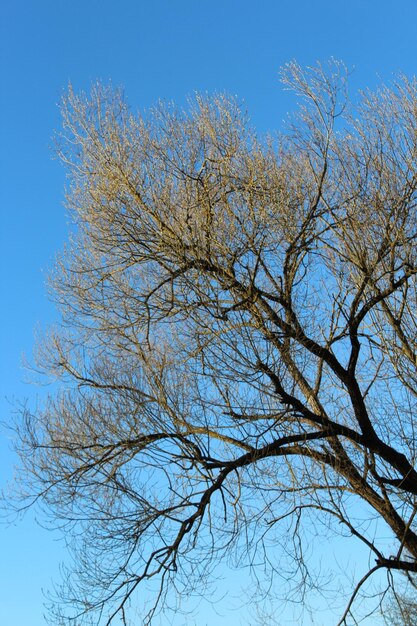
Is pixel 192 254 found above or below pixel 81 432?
above

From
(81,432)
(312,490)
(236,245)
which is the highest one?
(236,245)

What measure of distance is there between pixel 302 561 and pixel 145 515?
133 cm

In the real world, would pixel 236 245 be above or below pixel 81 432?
above

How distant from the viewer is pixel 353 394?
20.1ft

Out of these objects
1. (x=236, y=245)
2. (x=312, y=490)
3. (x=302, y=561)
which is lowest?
(x=302, y=561)

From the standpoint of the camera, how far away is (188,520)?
5.89 m

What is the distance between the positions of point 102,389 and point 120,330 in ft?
1.90

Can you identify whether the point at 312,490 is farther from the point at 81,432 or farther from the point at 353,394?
the point at 81,432

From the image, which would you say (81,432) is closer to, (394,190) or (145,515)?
(145,515)

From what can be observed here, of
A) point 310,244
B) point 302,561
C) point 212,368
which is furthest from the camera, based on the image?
point 310,244

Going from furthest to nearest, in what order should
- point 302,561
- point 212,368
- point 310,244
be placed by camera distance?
point 310,244 < point 302,561 < point 212,368

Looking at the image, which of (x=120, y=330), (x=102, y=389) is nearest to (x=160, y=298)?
(x=120, y=330)

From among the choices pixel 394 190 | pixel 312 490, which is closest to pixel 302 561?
pixel 312 490

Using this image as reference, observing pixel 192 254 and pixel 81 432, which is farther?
pixel 81 432
